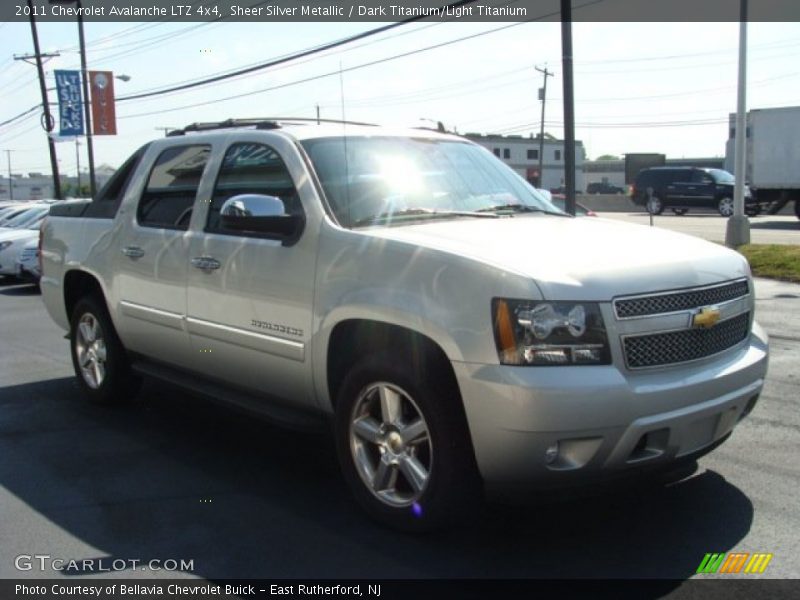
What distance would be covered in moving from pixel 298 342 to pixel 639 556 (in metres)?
1.91

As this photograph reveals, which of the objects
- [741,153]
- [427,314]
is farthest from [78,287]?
[741,153]

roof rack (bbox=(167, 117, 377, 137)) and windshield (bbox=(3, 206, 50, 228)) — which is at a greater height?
roof rack (bbox=(167, 117, 377, 137))

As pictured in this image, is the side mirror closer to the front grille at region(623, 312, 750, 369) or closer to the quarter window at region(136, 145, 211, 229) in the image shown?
the quarter window at region(136, 145, 211, 229)

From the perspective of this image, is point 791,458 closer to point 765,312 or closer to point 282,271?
point 282,271

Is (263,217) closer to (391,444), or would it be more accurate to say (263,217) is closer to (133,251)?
(391,444)

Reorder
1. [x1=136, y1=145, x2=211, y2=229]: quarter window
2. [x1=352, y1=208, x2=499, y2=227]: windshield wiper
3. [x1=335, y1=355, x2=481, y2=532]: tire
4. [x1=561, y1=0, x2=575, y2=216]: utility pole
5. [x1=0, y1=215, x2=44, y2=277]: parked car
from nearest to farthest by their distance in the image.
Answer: [x1=335, y1=355, x2=481, y2=532]: tire < [x1=352, y1=208, x2=499, y2=227]: windshield wiper < [x1=136, y1=145, x2=211, y2=229]: quarter window < [x1=561, y1=0, x2=575, y2=216]: utility pole < [x1=0, y1=215, x2=44, y2=277]: parked car

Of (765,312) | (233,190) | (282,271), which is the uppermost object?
(233,190)

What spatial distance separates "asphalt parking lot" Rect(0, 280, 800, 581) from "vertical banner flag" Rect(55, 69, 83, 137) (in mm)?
27351

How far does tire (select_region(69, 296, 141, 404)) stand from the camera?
603cm

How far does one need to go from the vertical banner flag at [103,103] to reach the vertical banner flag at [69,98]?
0.49m

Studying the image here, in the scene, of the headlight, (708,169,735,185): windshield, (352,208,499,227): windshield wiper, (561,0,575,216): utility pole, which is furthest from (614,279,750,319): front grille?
(708,169,735,185): windshield

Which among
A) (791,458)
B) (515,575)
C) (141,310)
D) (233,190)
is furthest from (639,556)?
(141,310)

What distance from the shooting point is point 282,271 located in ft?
14.4

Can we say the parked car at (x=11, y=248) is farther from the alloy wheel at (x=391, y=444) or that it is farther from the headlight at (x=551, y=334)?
the headlight at (x=551, y=334)
